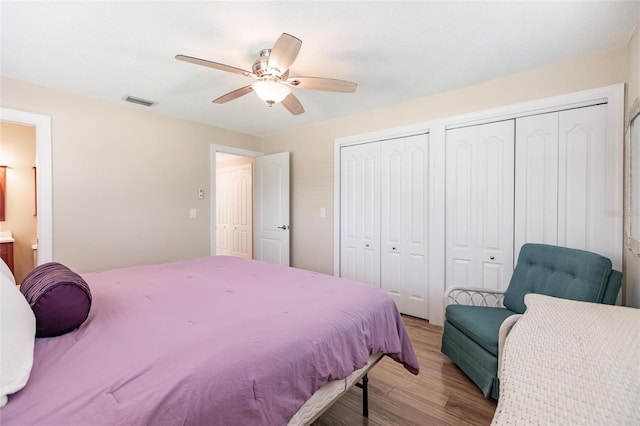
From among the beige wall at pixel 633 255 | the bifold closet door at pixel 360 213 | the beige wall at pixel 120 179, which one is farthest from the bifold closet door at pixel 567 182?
the beige wall at pixel 120 179

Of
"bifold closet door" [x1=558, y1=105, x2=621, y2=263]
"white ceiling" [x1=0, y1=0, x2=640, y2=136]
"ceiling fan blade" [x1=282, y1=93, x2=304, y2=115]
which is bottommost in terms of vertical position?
"bifold closet door" [x1=558, y1=105, x2=621, y2=263]

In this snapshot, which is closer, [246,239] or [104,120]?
[104,120]

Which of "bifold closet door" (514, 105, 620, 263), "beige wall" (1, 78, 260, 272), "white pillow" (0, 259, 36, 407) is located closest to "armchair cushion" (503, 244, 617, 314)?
"bifold closet door" (514, 105, 620, 263)

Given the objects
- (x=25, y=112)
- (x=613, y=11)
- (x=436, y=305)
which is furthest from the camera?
(x=436, y=305)

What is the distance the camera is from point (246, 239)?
530cm

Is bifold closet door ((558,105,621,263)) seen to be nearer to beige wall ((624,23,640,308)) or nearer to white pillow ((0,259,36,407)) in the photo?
beige wall ((624,23,640,308))

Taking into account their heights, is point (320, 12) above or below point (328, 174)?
above

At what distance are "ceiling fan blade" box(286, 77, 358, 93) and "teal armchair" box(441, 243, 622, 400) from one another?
70.1 inches

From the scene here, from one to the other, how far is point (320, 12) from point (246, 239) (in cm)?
421

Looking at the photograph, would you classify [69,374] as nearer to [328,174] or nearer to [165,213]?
[165,213]

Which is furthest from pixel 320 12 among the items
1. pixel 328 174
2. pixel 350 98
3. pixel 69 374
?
pixel 328 174

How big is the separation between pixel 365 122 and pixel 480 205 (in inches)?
63.1

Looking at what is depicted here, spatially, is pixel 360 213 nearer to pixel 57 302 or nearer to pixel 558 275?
pixel 558 275

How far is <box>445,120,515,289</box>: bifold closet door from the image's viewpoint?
8.48 ft
